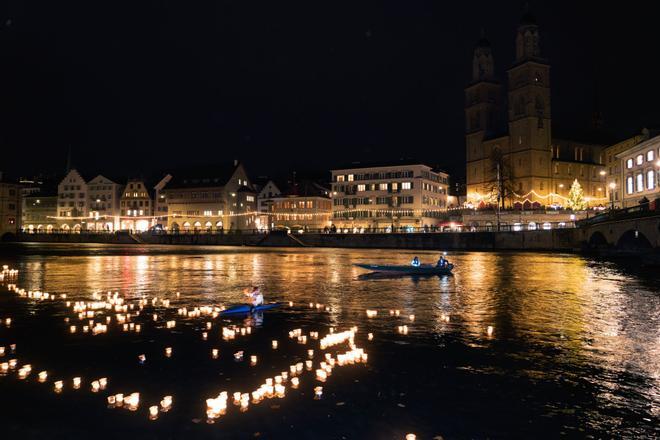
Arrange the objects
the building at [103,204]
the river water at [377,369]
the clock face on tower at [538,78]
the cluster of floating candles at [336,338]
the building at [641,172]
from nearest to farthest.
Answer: the river water at [377,369]
the cluster of floating candles at [336,338]
the building at [641,172]
the clock face on tower at [538,78]
the building at [103,204]

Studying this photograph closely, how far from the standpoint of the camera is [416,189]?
114 m

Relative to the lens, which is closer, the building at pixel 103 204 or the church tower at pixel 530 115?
the church tower at pixel 530 115

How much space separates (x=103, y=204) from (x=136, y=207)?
1130cm

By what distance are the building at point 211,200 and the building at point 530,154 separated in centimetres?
5812

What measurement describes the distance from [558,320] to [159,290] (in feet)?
69.8

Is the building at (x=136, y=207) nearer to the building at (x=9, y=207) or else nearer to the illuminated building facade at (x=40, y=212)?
the illuminated building facade at (x=40, y=212)

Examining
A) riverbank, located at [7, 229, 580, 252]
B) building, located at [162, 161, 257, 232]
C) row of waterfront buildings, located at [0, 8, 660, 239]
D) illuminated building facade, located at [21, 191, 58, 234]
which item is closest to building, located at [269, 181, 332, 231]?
row of waterfront buildings, located at [0, 8, 660, 239]

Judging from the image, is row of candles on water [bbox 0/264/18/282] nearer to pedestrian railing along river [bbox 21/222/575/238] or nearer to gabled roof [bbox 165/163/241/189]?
pedestrian railing along river [bbox 21/222/575/238]

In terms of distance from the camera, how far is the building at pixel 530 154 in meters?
114

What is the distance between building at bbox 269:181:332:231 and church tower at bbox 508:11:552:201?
45.1m

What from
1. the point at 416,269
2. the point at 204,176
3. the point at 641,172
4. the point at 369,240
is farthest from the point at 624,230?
the point at 204,176

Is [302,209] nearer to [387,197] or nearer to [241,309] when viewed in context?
[387,197]

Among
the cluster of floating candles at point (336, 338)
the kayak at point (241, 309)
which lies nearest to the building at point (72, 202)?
the kayak at point (241, 309)

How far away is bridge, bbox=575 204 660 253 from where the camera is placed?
4916 centimetres
